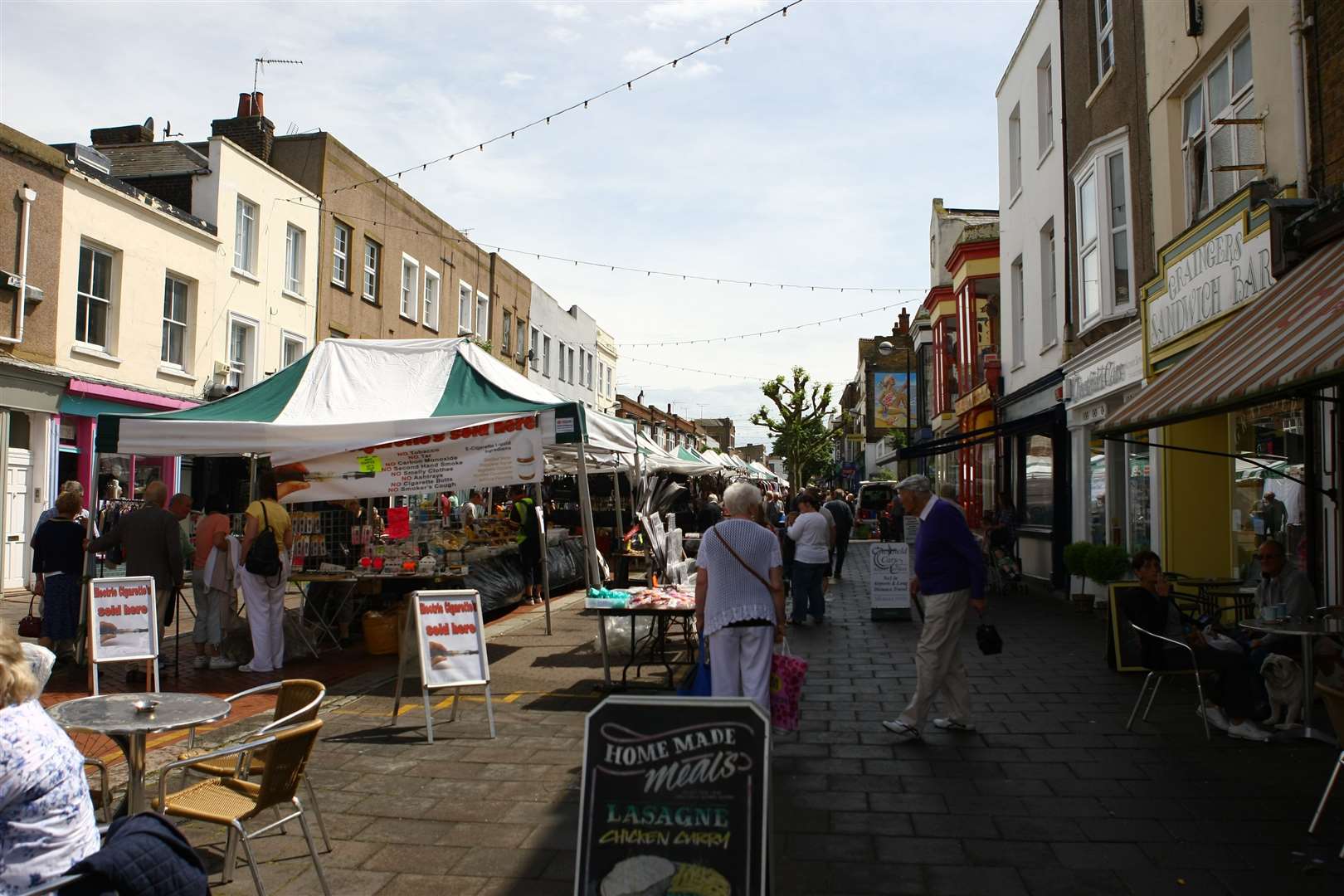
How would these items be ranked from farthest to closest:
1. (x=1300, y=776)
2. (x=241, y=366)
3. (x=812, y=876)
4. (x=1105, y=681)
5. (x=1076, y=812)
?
(x=241, y=366) < (x=1105, y=681) < (x=1300, y=776) < (x=1076, y=812) < (x=812, y=876)

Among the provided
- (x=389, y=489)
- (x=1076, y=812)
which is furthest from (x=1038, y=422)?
(x=1076, y=812)

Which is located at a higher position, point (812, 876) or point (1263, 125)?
point (1263, 125)

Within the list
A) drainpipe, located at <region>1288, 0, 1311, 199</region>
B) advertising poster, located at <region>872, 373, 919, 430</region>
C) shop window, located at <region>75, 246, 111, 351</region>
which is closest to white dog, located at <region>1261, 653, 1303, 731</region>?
drainpipe, located at <region>1288, 0, 1311, 199</region>

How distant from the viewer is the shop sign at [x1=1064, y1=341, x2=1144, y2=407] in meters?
12.6

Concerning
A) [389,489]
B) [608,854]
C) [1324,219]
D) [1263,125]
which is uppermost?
[1263,125]

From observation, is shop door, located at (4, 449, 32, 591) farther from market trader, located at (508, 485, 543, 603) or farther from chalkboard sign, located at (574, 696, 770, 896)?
chalkboard sign, located at (574, 696, 770, 896)

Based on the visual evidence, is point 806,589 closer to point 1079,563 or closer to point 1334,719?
point 1079,563

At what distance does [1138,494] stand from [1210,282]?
4129 millimetres

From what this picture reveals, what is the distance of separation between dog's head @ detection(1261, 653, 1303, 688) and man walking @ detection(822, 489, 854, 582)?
30.4 feet

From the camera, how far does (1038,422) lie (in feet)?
52.2

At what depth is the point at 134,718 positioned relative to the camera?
418 cm

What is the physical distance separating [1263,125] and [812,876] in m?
8.19

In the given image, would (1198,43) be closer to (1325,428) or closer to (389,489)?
(1325,428)

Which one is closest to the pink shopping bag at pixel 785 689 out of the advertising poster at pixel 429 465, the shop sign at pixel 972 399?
the advertising poster at pixel 429 465
